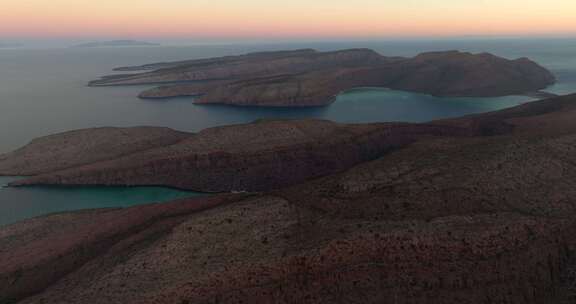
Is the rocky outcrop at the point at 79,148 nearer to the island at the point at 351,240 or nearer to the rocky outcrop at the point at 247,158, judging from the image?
the rocky outcrop at the point at 247,158

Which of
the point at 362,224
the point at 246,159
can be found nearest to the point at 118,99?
the point at 246,159

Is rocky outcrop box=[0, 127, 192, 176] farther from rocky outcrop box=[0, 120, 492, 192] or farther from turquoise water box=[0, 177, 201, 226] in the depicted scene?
turquoise water box=[0, 177, 201, 226]

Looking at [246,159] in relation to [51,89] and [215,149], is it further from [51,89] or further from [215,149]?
[51,89]

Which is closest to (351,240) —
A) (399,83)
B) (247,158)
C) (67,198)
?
(247,158)

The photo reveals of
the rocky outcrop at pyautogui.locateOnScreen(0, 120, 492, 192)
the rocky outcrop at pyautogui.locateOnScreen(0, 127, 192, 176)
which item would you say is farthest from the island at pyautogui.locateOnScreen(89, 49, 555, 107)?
the rocky outcrop at pyautogui.locateOnScreen(0, 120, 492, 192)

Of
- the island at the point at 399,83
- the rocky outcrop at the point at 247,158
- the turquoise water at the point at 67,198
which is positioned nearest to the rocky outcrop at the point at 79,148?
the rocky outcrop at the point at 247,158
